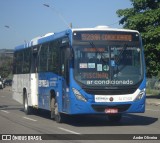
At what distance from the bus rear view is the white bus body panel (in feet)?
17.8

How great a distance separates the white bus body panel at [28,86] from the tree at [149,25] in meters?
14.0

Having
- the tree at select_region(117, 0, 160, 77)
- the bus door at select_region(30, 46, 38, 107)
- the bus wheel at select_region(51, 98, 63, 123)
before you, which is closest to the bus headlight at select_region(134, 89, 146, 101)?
the bus wheel at select_region(51, 98, 63, 123)

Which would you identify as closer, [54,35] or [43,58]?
[54,35]

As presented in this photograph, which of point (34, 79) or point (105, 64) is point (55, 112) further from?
point (34, 79)

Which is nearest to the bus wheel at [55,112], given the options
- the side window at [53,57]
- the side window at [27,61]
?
the side window at [53,57]

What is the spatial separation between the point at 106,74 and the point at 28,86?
7164mm

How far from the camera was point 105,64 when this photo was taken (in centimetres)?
1608

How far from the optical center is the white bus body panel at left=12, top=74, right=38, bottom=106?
21.3m

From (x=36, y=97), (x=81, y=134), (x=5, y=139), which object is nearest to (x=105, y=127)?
(x=81, y=134)

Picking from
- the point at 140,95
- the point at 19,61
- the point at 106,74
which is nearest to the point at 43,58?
the point at 106,74

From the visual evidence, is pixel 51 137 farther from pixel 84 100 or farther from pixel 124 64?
pixel 124 64

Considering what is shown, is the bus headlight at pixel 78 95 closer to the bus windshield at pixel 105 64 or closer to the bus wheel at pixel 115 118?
the bus windshield at pixel 105 64

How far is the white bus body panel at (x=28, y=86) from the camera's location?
21.3m

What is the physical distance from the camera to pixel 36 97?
21109mm
